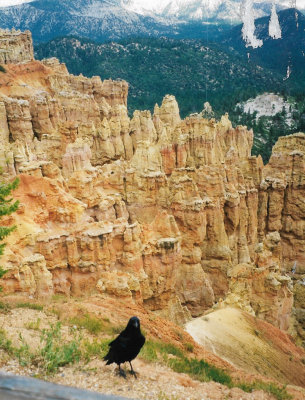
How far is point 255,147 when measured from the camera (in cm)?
5825

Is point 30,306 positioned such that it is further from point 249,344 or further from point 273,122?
point 273,122

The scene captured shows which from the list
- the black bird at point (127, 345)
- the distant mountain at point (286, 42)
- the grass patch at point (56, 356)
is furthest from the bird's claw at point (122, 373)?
the distant mountain at point (286, 42)

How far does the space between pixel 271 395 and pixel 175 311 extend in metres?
10.1

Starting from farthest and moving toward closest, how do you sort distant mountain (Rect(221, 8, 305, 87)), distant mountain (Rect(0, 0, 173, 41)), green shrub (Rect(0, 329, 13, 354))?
distant mountain (Rect(0, 0, 173, 41)) → distant mountain (Rect(221, 8, 305, 87)) → green shrub (Rect(0, 329, 13, 354))

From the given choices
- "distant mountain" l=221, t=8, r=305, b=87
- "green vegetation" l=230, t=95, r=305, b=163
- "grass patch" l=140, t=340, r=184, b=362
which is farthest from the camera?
"green vegetation" l=230, t=95, r=305, b=163

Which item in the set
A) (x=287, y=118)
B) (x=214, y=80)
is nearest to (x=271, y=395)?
(x=287, y=118)

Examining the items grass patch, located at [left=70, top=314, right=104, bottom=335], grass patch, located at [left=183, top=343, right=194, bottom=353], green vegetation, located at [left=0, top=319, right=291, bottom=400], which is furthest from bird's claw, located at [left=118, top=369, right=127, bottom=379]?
grass patch, located at [left=183, top=343, right=194, bottom=353]

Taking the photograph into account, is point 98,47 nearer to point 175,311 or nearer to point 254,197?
point 254,197

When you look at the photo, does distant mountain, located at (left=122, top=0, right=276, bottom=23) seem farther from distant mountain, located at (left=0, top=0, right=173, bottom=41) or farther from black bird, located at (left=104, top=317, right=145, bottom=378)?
black bird, located at (left=104, top=317, right=145, bottom=378)

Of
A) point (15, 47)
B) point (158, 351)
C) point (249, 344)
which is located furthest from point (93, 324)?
point (15, 47)

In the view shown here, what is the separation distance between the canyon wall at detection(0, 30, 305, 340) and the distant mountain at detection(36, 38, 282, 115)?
49356mm

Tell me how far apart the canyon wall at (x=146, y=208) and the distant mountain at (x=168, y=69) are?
49356 millimetres

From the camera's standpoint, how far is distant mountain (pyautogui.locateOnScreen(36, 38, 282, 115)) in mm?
87875

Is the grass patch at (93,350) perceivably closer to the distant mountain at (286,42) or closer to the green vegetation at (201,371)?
the green vegetation at (201,371)
